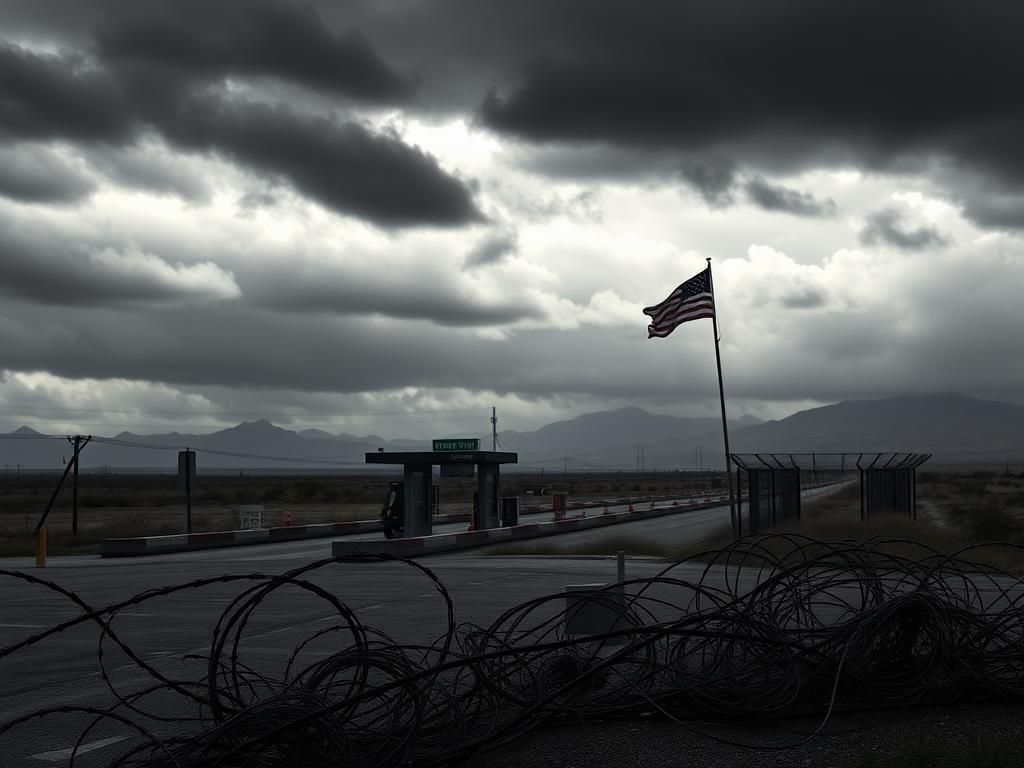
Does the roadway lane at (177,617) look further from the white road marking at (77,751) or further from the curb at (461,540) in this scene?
the curb at (461,540)

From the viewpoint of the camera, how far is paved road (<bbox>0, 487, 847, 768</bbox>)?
8844 mm

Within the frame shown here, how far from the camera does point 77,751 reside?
23.8ft

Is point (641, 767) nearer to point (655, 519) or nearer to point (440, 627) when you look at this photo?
point (440, 627)

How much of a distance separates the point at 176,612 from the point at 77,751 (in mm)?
8547

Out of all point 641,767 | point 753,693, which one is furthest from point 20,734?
point 753,693

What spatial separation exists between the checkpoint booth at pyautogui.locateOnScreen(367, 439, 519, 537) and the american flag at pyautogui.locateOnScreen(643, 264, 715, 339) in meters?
6.93

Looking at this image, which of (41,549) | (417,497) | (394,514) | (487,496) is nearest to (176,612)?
(41,549)

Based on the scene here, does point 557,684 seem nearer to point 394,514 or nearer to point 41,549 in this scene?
point 41,549

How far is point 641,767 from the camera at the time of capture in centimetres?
639

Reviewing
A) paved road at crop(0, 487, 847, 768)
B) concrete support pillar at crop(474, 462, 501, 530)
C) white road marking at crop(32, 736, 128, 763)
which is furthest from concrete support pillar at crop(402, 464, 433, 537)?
white road marking at crop(32, 736, 128, 763)

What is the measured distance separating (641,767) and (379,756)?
5.14ft

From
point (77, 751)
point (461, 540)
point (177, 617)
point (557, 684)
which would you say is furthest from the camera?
point (461, 540)

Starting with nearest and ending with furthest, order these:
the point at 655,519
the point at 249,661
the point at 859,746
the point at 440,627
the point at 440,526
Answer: the point at 859,746
the point at 249,661
the point at 440,627
the point at 440,526
the point at 655,519

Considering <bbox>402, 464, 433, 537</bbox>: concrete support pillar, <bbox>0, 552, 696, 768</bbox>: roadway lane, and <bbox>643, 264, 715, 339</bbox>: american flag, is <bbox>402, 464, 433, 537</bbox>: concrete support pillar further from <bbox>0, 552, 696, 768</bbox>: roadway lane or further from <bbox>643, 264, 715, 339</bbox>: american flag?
<bbox>643, 264, 715, 339</bbox>: american flag
